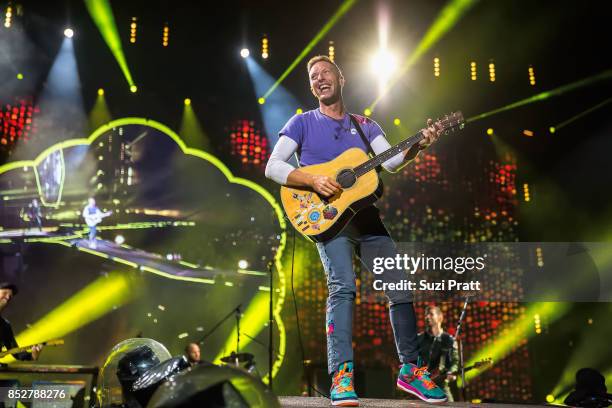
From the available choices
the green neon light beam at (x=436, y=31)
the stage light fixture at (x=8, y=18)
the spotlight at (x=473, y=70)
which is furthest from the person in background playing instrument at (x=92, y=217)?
the spotlight at (x=473, y=70)

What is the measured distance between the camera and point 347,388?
2.61m

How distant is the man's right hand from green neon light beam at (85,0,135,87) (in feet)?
17.4

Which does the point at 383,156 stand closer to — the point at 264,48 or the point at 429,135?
the point at 429,135

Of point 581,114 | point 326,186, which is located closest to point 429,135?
point 326,186

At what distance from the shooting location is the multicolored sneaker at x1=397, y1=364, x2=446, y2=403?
272 cm

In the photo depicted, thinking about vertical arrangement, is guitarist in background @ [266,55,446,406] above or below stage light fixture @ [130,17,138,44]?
below

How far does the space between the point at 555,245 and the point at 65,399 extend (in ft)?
20.7

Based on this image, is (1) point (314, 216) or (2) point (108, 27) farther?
(2) point (108, 27)

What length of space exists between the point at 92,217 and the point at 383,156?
16.8 ft

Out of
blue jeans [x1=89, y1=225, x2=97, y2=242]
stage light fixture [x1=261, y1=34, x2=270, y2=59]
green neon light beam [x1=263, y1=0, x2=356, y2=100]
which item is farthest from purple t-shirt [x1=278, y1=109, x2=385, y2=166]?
blue jeans [x1=89, y1=225, x2=97, y2=242]

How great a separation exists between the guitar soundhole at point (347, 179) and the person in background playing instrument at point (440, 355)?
4.08 meters

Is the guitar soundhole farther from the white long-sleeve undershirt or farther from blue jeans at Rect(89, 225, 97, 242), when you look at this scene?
blue jeans at Rect(89, 225, 97, 242)

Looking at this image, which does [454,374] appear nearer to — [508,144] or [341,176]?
[508,144]

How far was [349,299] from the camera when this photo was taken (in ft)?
9.12
